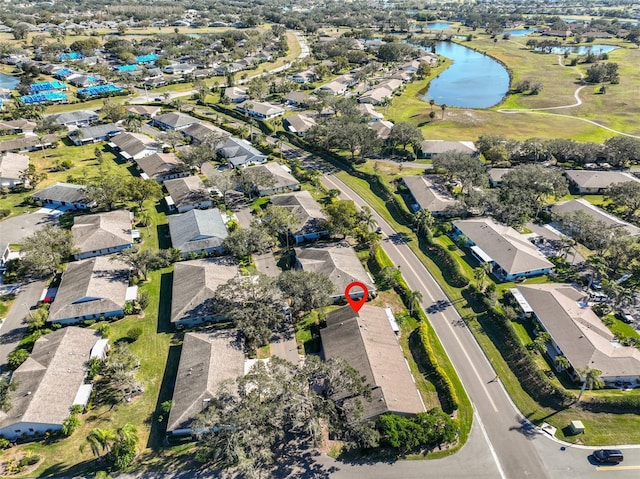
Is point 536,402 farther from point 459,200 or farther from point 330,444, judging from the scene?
point 459,200

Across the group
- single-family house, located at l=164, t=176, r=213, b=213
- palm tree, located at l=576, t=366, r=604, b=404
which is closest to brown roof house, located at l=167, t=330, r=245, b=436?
single-family house, located at l=164, t=176, r=213, b=213

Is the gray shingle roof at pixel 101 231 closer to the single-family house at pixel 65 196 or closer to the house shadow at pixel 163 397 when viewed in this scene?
the single-family house at pixel 65 196

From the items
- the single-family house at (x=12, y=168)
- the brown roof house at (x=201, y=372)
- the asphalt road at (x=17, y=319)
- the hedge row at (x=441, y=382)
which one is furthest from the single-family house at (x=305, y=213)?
the single-family house at (x=12, y=168)

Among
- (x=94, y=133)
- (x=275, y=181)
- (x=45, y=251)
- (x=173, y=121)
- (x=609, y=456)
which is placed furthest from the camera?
(x=173, y=121)

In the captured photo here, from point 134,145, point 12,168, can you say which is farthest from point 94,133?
point 12,168

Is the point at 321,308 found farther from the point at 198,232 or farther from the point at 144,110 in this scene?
the point at 144,110

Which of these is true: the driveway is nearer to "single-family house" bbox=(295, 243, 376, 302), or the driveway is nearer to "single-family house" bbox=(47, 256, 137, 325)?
"single-family house" bbox=(47, 256, 137, 325)
